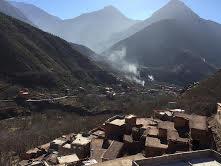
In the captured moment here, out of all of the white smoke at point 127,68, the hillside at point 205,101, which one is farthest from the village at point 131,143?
the white smoke at point 127,68

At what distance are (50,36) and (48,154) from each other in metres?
89.3

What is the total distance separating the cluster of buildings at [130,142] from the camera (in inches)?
998

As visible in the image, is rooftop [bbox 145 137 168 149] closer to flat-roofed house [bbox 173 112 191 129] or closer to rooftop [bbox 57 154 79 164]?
flat-roofed house [bbox 173 112 191 129]

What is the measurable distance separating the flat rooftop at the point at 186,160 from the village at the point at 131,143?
2874 millimetres

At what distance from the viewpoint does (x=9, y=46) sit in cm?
8600

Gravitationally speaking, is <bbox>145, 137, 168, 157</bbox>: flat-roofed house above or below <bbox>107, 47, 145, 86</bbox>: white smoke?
below

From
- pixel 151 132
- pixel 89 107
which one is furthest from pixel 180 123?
pixel 89 107

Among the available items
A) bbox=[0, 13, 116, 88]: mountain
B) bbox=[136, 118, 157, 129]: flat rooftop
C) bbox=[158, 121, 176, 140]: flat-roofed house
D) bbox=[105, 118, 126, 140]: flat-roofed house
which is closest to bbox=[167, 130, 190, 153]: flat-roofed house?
bbox=[158, 121, 176, 140]: flat-roofed house

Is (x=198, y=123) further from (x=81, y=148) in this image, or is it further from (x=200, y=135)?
(x=81, y=148)

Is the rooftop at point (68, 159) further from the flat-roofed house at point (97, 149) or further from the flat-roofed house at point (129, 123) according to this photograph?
the flat-roofed house at point (129, 123)

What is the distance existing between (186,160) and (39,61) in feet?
248

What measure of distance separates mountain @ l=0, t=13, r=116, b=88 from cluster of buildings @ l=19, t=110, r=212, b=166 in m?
51.5

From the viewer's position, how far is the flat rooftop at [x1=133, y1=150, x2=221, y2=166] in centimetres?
1848

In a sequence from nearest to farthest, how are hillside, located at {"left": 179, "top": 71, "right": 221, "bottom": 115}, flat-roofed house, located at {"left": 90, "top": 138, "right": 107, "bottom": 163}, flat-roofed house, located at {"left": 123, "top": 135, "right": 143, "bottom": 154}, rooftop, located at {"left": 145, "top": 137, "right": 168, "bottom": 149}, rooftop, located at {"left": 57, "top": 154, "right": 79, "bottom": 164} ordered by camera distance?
rooftop, located at {"left": 145, "top": 137, "right": 168, "bottom": 149} < rooftop, located at {"left": 57, "top": 154, "right": 79, "bottom": 164} < flat-roofed house, located at {"left": 90, "top": 138, "right": 107, "bottom": 163} < flat-roofed house, located at {"left": 123, "top": 135, "right": 143, "bottom": 154} < hillside, located at {"left": 179, "top": 71, "right": 221, "bottom": 115}
